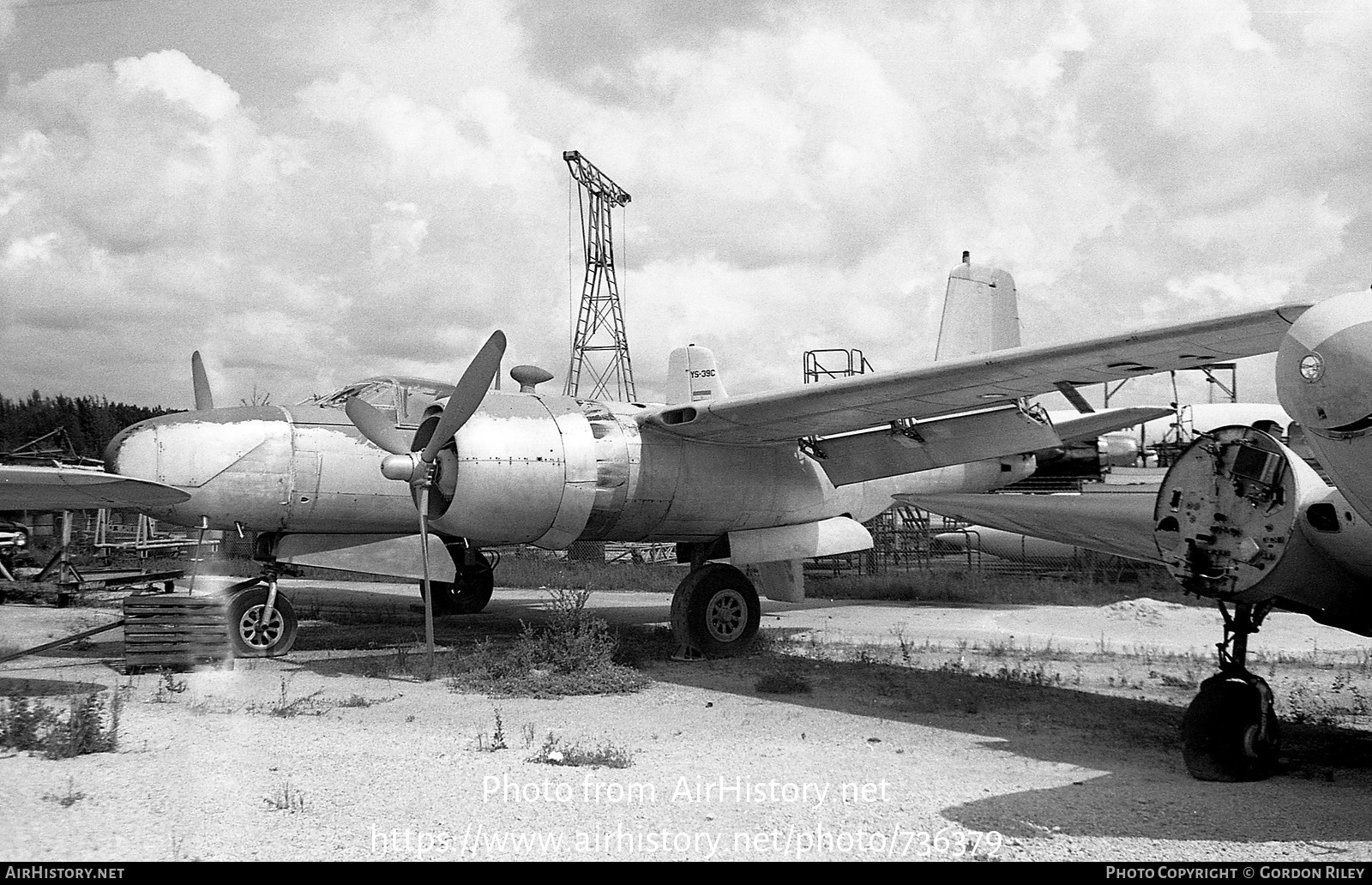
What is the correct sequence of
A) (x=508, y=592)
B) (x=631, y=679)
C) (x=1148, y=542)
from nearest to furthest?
(x=1148, y=542) < (x=631, y=679) < (x=508, y=592)

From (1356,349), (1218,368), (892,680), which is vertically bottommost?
(892,680)

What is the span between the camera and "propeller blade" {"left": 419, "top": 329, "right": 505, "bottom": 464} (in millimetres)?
9602

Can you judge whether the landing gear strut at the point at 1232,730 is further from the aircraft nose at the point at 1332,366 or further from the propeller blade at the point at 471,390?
the propeller blade at the point at 471,390

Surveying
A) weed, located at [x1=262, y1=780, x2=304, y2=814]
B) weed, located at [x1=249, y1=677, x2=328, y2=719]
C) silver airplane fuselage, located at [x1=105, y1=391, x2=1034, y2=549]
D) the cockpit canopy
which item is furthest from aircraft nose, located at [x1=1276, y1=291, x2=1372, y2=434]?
the cockpit canopy

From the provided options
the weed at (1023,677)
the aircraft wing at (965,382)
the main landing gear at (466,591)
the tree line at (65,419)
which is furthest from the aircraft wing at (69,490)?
the weed at (1023,677)

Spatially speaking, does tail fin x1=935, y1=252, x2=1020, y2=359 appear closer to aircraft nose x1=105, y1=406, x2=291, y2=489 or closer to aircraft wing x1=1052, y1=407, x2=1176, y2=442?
aircraft wing x1=1052, y1=407, x2=1176, y2=442

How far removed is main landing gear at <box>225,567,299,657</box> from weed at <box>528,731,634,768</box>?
5585mm

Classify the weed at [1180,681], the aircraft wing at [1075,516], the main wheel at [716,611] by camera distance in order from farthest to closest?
the main wheel at [716,611] → the weed at [1180,681] → the aircraft wing at [1075,516]

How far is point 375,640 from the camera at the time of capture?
13000 mm

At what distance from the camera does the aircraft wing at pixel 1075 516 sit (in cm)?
684

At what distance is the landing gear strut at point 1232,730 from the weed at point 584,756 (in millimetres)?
3687
